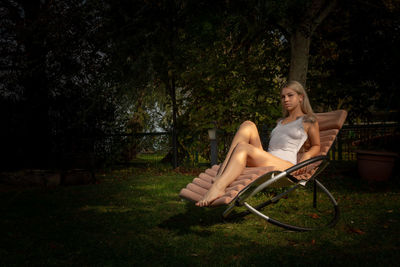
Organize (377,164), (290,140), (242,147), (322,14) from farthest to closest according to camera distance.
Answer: (322,14) < (377,164) < (290,140) < (242,147)

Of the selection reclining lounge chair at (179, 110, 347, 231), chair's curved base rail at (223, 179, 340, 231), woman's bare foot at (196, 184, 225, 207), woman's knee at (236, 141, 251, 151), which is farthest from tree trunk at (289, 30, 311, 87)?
woman's bare foot at (196, 184, 225, 207)

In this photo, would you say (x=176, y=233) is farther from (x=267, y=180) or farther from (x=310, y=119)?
(x=310, y=119)

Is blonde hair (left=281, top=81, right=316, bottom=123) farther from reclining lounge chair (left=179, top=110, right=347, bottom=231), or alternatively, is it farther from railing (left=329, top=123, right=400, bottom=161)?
railing (left=329, top=123, right=400, bottom=161)

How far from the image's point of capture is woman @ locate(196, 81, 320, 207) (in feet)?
10.9

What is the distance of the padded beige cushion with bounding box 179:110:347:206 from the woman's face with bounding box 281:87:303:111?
0.45 meters

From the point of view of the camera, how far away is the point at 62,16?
9.27 meters

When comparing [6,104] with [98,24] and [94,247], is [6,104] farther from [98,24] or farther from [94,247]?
[94,247]

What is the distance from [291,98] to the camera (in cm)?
404

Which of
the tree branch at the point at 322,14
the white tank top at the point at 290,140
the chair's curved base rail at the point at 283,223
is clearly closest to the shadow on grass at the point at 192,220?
the chair's curved base rail at the point at 283,223

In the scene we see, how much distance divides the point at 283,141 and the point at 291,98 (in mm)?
533

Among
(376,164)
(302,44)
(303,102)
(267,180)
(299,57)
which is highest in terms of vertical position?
(302,44)

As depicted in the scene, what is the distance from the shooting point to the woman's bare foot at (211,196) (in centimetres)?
298

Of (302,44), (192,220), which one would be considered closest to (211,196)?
(192,220)

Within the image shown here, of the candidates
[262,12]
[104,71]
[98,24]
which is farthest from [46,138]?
[262,12]
